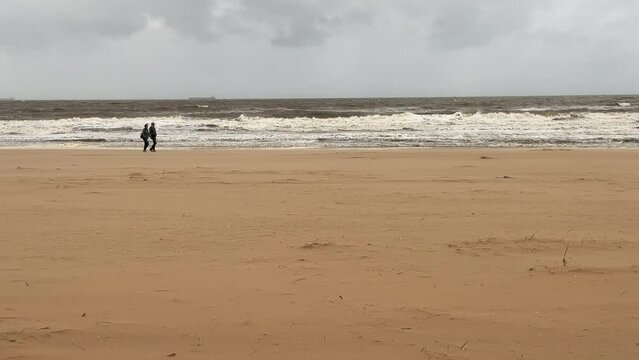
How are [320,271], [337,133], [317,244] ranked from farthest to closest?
[337,133], [317,244], [320,271]

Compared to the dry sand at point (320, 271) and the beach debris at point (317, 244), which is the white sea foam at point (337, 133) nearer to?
A: the dry sand at point (320, 271)

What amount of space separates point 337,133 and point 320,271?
21.5 metres

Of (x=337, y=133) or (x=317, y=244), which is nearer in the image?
(x=317, y=244)

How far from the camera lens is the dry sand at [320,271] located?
3.11 metres

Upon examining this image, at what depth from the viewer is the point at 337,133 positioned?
83.6ft

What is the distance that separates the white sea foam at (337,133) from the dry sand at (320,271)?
12.4m

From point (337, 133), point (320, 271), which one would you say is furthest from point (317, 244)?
point (337, 133)

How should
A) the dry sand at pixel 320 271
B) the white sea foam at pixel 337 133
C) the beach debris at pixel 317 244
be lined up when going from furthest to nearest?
the white sea foam at pixel 337 133
the beach debris at pixel 317 244
the dry sand at pixel 320 271

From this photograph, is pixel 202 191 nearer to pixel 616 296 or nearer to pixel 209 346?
pixel 209 346

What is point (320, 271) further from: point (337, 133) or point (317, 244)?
point (337, 133)

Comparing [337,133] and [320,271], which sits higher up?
[337,133]

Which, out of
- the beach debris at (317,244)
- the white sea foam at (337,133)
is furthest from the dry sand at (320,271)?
the white sea foam at (337,133)

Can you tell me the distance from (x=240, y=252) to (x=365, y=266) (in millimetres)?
1195

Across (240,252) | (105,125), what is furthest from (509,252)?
(105,125)
